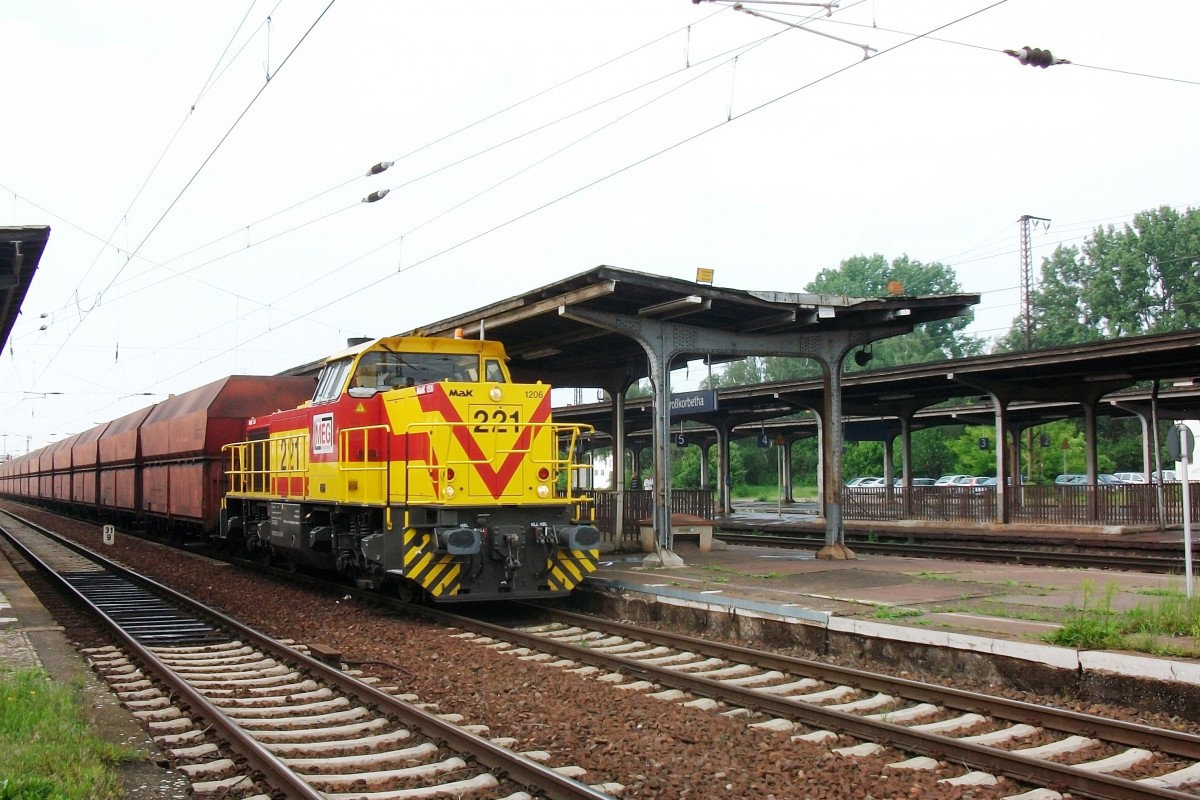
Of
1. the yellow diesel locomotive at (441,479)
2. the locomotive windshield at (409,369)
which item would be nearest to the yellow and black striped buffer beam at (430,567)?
the yellow diesel locomotive at (441,479)

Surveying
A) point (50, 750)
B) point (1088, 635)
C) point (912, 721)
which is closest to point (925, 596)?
point (1088, 635)

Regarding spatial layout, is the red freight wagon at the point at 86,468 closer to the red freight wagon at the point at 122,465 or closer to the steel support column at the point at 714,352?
the red freight wagon at the point at 122,465

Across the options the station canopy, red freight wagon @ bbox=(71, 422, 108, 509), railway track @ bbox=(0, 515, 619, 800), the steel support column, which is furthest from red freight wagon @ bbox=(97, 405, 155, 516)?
railway track @ bbox=(0, 515, 619, 800)

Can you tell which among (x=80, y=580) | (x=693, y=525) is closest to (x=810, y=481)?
(x=693, y=525)

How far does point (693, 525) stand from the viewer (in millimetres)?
19500

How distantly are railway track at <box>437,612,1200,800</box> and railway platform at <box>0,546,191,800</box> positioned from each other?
376 cm

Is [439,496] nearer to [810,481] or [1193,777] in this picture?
[1193,777]

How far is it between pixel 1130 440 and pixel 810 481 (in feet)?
88.8

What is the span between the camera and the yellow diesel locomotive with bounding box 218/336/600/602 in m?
11.5

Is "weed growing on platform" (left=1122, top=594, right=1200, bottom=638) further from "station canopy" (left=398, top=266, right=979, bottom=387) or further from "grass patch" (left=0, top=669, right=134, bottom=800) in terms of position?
"grass patch" (left=0, top=669, right=134, bottom=800)

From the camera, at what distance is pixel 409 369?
12969 mm

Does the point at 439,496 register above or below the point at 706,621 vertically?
above

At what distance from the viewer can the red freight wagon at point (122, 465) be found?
2559 centimetres

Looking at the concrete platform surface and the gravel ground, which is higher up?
the concrete platform surface
